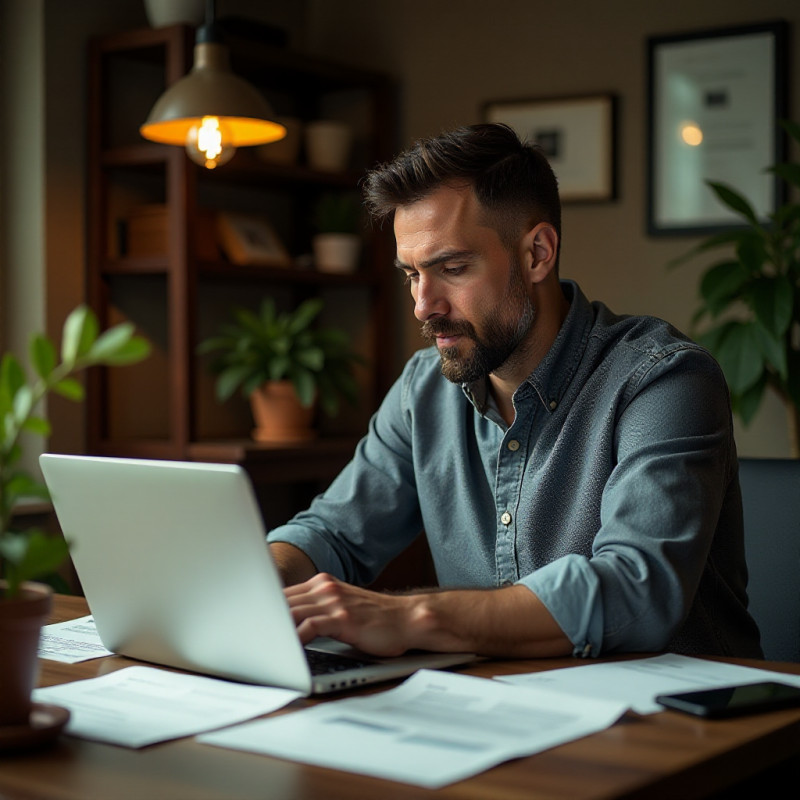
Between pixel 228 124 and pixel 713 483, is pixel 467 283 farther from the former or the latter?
pixel 228 124

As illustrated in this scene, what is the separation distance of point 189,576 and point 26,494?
0.98ft

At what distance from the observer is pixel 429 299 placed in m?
1.79

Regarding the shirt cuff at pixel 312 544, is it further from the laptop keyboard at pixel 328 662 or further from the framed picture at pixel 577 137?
the framed picture at pixel 577 137

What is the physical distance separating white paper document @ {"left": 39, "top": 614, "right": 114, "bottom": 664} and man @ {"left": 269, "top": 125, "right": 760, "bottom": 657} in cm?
25

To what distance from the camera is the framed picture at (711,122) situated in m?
3.49

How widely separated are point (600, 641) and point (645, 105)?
265 cm

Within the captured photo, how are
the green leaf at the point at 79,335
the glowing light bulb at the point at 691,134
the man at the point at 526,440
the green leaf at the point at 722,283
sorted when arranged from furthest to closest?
the glowing light bulb at the point at 691,134 < the green leaf at the point at 722,283 < the man at the point at 526,440 < the green leaf at the point at 79,335

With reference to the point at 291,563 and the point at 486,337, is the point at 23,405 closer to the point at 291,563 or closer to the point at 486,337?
the point at 291,563

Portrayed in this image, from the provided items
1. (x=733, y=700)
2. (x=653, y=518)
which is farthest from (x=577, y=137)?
(x=733, y=700)

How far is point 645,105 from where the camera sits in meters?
3.67

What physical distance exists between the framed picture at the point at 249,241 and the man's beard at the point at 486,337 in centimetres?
192

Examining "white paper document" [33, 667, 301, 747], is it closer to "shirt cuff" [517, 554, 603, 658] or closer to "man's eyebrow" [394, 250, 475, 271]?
"shirt cuff" [517, 554, 603, 658]

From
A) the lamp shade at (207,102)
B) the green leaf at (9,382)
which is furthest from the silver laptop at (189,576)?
the lamp shade at (207,102)

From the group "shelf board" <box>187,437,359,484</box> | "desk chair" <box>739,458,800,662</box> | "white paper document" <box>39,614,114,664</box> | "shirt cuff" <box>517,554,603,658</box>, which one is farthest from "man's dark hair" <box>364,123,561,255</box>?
"shelf board" <box>187,437,359,484</box>
